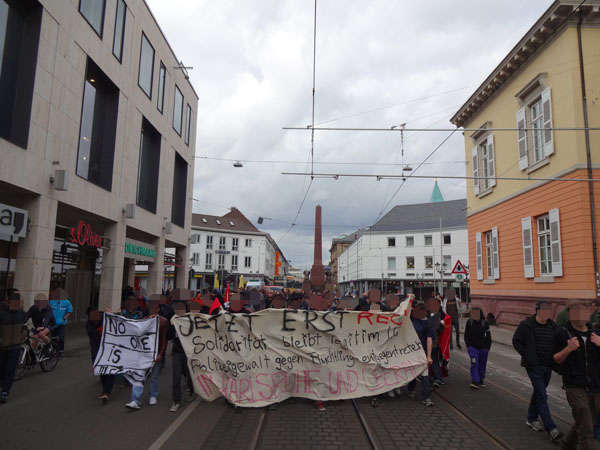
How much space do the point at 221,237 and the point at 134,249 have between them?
49500 millimetres

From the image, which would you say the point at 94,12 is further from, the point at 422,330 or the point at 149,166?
the point at 422,330

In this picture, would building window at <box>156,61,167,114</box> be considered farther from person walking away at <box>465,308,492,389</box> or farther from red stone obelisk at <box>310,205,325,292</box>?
person walking away at <box>465,308,492,389</box>

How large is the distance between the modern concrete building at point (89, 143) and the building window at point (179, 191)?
0.29 ft

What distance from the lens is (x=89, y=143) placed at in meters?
16.5

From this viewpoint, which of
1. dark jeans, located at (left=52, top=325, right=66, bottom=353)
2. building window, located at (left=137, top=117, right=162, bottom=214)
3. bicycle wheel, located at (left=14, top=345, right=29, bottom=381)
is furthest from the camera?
building window, located at (left=137, top=117, right=162, bottom=214)

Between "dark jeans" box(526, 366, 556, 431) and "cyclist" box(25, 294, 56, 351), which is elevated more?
"cyclist" box(25, 294, 56, 351)

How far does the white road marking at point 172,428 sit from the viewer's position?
5.14 metres

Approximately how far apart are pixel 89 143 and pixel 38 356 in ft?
30.9

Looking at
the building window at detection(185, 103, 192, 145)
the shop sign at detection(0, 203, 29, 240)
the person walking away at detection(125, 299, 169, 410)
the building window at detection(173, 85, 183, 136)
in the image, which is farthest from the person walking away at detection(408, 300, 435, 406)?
the building window at detection(185, 103, 192, 145)

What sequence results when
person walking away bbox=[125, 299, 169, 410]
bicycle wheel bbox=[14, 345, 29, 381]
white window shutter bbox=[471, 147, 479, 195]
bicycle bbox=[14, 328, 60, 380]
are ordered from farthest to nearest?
white window shutter bbox=[471, 147, 479, 195] < bicycle bbox=[14, 328, 60, 380] < bicycle wheel bbox=[14, 345, 29, 381] < person walking away bbox=[125, 299, 169, 410]

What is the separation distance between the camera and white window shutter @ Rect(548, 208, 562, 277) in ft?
50.9

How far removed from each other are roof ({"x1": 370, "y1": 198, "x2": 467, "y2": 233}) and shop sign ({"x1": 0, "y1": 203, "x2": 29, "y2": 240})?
51.5 m

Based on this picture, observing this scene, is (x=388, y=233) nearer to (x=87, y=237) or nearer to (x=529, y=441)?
(x=87, y=237)

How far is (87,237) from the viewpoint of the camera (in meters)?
15.7
